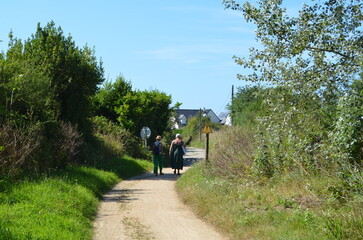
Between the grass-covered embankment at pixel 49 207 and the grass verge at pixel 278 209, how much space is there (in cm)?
279

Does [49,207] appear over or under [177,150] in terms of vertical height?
under

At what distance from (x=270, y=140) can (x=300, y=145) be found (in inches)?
58.8

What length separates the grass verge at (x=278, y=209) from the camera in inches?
309

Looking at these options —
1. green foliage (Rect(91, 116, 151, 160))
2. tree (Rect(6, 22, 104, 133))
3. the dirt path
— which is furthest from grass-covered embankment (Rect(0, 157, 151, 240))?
green foliage (Rect(91, 116, 151, 160))


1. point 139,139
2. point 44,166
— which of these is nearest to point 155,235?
point 44,166

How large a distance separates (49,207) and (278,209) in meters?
4.76

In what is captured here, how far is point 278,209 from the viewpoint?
1012cm

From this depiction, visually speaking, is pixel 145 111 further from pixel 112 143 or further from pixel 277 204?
pixel 277 204

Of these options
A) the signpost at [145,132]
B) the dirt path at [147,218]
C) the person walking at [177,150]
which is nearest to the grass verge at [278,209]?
the dirt path at [147,218]

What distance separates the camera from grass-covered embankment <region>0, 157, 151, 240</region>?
8469 mm

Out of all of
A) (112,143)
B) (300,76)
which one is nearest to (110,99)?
(112,143)

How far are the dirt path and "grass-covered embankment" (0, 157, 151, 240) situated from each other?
0.39 meters

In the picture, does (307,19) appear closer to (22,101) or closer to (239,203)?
(239,203)

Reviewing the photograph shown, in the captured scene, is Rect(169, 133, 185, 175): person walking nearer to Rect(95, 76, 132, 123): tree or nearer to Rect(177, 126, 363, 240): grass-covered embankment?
Rect(177, 126, 363, 240): grass-covered embankment
